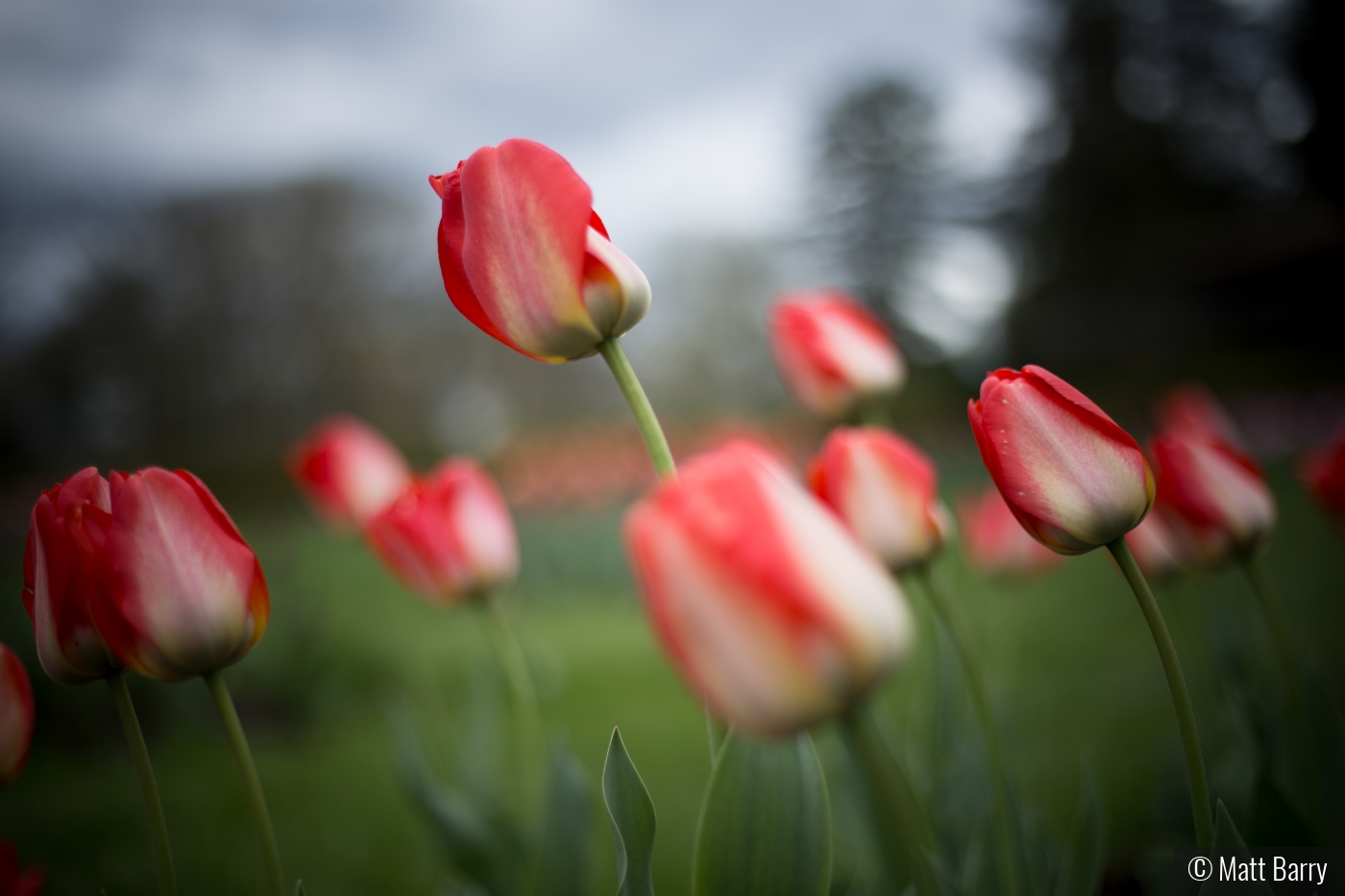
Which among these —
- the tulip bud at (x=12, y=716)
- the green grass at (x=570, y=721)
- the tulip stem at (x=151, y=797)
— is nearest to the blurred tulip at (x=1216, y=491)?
the green grass at (x=570, y=721)

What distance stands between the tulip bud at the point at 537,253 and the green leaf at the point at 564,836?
549 millimetres

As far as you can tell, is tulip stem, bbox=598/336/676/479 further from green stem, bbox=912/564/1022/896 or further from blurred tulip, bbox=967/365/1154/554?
green stem, bbox=912/564/1022/896

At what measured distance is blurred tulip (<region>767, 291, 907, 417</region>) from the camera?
1.00 m

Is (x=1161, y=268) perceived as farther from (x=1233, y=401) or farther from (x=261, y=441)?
(x=261, y=441)

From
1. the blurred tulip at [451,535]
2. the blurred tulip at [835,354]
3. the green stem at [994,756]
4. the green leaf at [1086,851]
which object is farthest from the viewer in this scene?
the blurred tulip at [835,354]

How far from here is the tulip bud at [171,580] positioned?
457mm

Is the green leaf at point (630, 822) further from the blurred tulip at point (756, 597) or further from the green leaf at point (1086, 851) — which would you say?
the green leaf at point (1086, 851)

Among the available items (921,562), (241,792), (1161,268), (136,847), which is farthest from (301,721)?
(1161,268)

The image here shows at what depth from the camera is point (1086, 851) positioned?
782 millimetres

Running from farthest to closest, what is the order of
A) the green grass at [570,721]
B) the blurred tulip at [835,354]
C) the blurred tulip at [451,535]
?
the green grass at [570,721] < the blurred tulip at [835,354] < the blurred tulip at [451,535]

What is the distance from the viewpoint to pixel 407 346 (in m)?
12.7

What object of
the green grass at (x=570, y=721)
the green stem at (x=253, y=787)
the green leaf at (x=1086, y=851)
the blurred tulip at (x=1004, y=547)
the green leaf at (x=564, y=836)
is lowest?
the green grass at (x=570, y=721)

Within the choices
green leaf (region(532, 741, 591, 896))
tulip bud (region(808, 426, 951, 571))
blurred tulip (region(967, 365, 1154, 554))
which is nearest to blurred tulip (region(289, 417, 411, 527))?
green leaf (region(532, 741, 591, 896))

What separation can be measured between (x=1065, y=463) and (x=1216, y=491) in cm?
34
